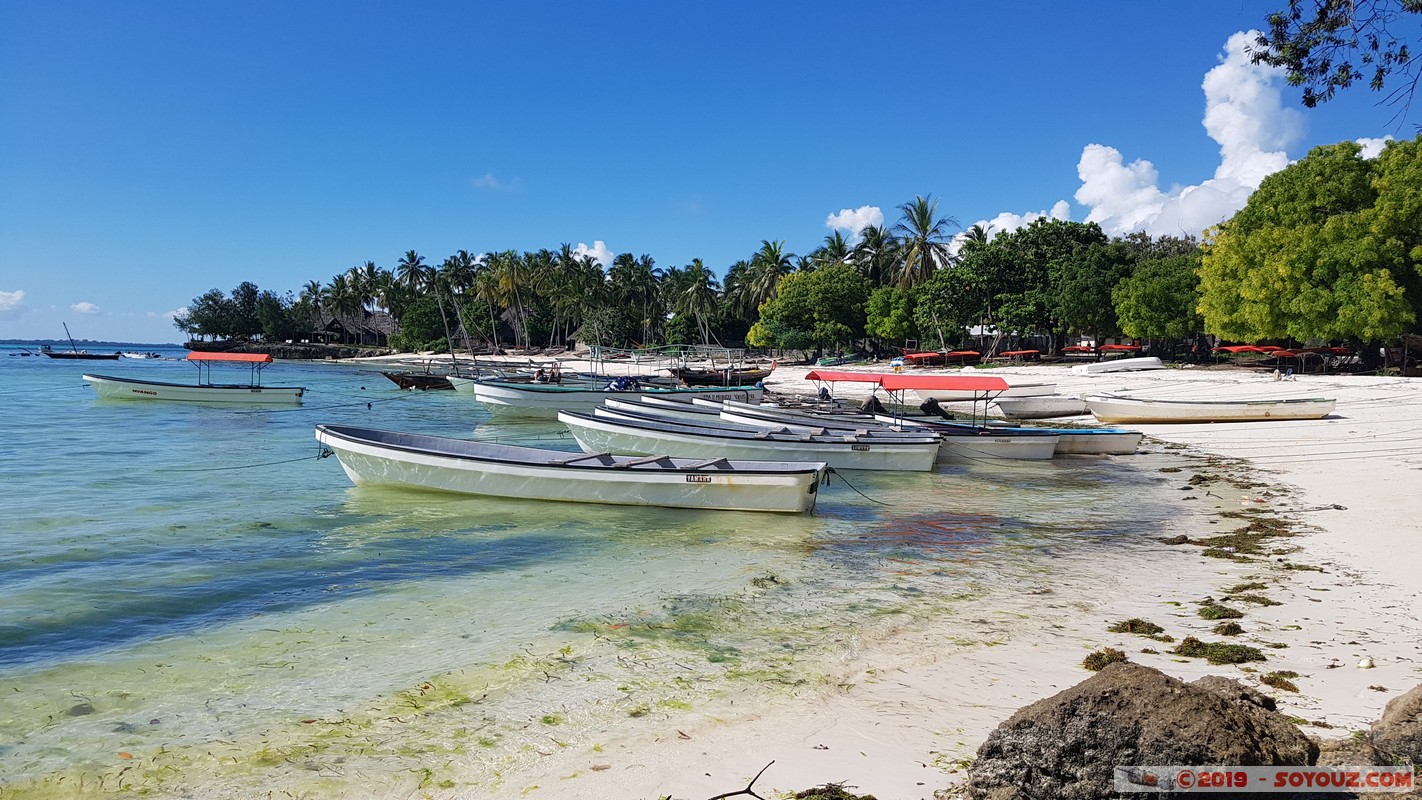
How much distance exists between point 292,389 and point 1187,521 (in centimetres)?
3876

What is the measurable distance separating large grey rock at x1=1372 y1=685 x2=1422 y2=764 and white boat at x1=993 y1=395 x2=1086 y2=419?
99.0 feet

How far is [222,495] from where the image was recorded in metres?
16.4

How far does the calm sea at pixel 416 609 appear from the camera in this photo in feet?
18.7

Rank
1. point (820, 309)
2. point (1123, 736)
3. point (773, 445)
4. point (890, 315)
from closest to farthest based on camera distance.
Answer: point (1123, 736), point (773, 445), point (890, 315), point (820, 309)

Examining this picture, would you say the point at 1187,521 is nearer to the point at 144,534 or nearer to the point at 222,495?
the point at 144,534

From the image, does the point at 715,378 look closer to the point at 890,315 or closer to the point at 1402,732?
the point at 890,315

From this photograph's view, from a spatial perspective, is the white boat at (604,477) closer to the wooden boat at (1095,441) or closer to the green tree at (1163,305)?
the wooden boat at (1095,441)

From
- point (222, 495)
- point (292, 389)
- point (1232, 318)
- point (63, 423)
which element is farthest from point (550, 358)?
point (222, 495)

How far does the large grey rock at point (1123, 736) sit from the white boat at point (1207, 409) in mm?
28105

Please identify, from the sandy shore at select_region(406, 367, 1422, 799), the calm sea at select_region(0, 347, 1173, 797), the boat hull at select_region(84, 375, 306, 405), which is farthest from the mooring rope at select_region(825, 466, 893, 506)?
the boat hull at select_region(84, 375, 306, 405)

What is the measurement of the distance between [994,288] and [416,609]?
5534 centimetres

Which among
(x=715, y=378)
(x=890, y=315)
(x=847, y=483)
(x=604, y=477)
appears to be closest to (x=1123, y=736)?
(x=604, y=477)

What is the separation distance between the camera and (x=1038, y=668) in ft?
21.7

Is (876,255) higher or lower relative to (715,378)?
higher
